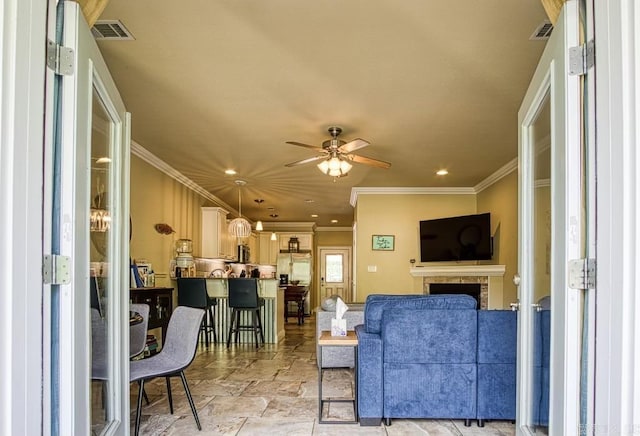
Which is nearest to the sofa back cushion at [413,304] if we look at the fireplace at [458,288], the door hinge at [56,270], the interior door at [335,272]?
the door hinge at [56,270]

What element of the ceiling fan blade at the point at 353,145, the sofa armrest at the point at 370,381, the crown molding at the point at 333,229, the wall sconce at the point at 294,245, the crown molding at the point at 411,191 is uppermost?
the ceiling fan blade at the point at 353,145

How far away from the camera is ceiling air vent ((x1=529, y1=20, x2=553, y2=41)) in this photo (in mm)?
2489

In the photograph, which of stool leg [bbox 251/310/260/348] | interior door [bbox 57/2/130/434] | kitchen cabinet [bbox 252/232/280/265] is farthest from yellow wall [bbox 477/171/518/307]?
kitchen cabinet [bbox 252/232/280/265]

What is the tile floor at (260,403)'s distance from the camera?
333cm

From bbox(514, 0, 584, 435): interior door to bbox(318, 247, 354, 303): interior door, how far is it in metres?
Result: 11.0

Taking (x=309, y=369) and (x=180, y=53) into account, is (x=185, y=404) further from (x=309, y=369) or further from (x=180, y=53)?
(x=180, y=53)

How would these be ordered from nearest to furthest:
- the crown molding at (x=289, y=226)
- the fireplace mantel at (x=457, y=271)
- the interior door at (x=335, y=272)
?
the fireplace mantel at (x=457, y=271) < the crown molding at (x=289, y=226) < the interior door at (x=335, y=272)

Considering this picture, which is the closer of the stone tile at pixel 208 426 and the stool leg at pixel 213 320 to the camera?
the stone tile at pixel 208 426

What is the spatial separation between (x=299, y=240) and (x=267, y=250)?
0.93 metres

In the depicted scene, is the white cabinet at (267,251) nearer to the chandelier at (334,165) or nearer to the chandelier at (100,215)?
the chandelier at (334,165)

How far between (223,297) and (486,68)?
527 cm

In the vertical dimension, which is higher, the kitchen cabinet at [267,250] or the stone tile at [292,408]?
the kitchen cabinet at [267,250]

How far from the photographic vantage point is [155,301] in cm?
514

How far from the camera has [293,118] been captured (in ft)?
13.6
